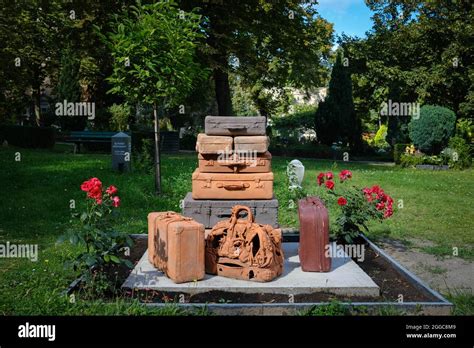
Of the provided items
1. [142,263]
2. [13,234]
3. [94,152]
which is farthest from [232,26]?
[142,263]

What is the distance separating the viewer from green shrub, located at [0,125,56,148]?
89.9ft

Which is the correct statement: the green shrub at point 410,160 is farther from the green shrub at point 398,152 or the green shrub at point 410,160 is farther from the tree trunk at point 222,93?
the tree trunk at point 222,93

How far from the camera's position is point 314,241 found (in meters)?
6.86

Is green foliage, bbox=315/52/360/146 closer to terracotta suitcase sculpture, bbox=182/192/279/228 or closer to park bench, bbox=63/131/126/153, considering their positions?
park bench, bbox=63/131/126/153

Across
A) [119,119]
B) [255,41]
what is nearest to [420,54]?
[255,41]

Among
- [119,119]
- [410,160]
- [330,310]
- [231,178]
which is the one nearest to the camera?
[330,310]

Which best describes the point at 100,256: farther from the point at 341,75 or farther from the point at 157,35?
the point at 341,75

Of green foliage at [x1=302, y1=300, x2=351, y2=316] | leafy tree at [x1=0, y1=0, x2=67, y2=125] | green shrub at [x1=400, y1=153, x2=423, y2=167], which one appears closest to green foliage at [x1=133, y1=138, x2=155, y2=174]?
leafy tree at [x1=0, y1=0, x2=67, y2=125]

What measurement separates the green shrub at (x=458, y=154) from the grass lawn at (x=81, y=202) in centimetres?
292

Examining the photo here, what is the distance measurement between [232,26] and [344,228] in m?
17.0

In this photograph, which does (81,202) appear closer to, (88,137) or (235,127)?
(235,127)

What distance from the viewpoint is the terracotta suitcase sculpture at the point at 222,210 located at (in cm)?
796

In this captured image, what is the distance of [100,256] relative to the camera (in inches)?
242

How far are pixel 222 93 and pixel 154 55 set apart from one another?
13.1m
